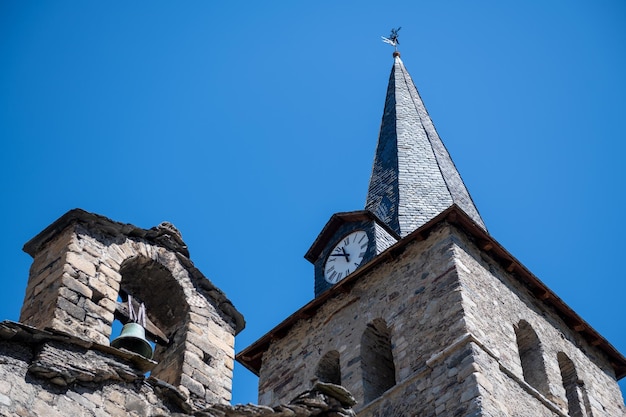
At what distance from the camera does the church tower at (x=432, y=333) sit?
45.7 ft

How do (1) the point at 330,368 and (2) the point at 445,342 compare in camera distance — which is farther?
(1) the point at 330,368

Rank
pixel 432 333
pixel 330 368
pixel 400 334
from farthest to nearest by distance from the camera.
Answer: pixel 330 368, pixel 400 334, pixel 432 333

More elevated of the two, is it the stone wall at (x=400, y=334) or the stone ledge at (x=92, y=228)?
the stone wall at (x=400, y=334)

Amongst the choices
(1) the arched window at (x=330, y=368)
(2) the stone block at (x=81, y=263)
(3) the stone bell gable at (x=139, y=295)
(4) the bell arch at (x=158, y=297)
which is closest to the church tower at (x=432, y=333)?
(1) the arched window at (x=330, y=368)

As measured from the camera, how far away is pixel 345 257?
17859 mm

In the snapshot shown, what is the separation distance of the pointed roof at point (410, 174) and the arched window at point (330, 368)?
274 centimetres

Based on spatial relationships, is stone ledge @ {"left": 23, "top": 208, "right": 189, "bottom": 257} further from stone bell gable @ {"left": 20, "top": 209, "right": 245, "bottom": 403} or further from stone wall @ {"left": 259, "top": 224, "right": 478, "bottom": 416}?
stone wall @ {"left": 259, "top": 224, "right": 478, "bottom": 416}

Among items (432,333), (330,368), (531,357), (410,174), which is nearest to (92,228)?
(432,333)

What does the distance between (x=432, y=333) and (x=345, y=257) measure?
356 centimetres

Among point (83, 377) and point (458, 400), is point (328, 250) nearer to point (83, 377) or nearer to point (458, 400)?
point (458, 400)

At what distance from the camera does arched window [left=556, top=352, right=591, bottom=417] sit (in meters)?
15.6

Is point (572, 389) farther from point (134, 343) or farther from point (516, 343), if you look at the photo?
point (134, 343)

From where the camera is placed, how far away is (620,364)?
1752cm

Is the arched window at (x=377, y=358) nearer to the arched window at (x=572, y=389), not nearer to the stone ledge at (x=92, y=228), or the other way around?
the arched window at (x=572, y=389)
